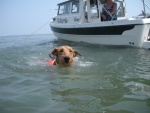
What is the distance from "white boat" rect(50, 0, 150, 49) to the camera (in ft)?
30.8

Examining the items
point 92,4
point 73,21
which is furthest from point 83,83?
point 73,21

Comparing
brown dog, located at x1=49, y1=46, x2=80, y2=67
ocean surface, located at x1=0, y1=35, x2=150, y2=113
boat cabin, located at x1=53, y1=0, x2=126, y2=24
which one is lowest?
ocean surface, located at x1=0, y1=35, x2=150, y2=113

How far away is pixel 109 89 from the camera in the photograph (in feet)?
12.3

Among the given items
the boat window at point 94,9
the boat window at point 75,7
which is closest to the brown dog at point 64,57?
the boat window at point 94,9

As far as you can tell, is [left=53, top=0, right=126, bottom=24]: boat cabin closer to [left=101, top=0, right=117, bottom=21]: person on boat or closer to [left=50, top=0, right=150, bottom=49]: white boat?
[left=50, top=0, right=150, bottom=49]: white boat

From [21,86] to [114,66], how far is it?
2.67m

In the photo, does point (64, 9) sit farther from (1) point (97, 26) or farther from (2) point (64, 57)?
(2) point (64, 57)

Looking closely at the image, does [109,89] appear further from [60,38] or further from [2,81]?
[60,38]

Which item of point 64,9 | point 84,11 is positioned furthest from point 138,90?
point 64,9

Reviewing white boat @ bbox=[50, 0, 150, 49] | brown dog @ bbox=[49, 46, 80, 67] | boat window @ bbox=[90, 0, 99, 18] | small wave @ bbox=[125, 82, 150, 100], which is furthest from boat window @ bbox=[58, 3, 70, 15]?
small wave @ bbox=[125, 82, 150, 100]

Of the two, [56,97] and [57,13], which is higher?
[57,13]

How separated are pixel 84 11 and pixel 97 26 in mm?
1920

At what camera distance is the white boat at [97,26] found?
30.8 ft

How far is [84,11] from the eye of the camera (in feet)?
39.4
